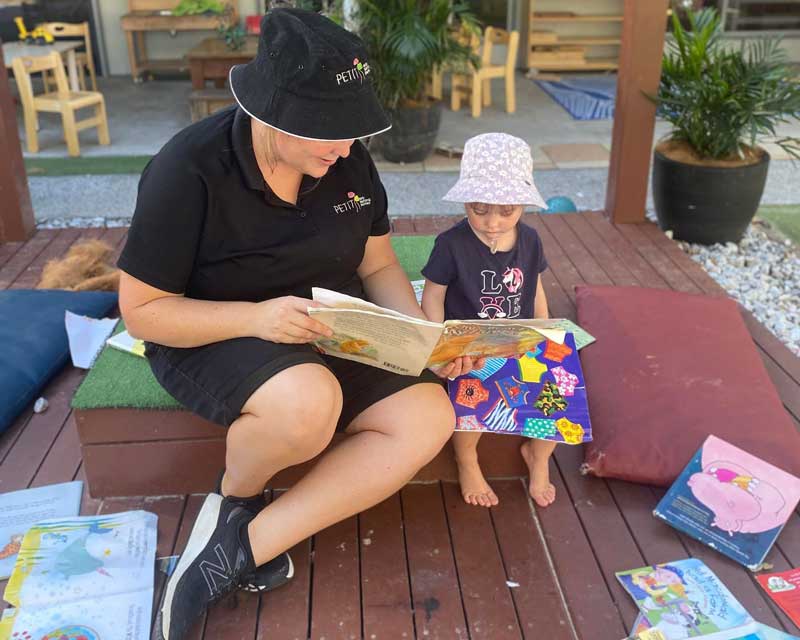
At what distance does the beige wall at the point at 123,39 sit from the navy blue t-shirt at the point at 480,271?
7127 millimetres

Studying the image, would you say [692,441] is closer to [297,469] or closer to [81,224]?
[297,469]

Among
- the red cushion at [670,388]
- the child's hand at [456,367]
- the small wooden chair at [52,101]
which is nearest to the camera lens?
the child's hand at [456,367]

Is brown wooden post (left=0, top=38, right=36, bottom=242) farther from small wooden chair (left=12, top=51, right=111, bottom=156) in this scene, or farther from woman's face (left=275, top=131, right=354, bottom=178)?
woman's face (left=275, top=131, right=354, bottom=178)

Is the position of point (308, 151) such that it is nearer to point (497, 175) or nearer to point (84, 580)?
point (497, 175)

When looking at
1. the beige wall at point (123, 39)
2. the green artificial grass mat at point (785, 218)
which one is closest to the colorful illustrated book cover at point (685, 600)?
the green artificial grass mat at point (785, 218)

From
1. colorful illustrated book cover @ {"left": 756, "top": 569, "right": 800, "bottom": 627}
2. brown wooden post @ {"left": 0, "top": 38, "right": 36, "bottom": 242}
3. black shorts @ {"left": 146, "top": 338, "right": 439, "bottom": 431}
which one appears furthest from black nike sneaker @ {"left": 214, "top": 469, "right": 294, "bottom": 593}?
brown wooden post @ {"left": 0, "top": 38, "right": 36, "bottom": 242}

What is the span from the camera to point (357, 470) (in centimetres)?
172

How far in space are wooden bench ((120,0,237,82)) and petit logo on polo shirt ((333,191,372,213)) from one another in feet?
22.6

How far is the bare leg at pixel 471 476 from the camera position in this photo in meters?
2.06

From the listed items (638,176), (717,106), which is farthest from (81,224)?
(717,106)

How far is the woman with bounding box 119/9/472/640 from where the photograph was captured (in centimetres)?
148

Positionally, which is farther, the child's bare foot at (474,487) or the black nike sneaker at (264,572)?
the child's bare foot at (474,487)

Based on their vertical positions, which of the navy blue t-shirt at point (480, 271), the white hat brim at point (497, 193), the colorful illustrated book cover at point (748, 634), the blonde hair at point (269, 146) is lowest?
the colorful illustrated book cover at point (748, 634)

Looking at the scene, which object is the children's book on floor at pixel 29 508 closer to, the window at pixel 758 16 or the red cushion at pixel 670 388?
the red cushion at pixel 670 388
